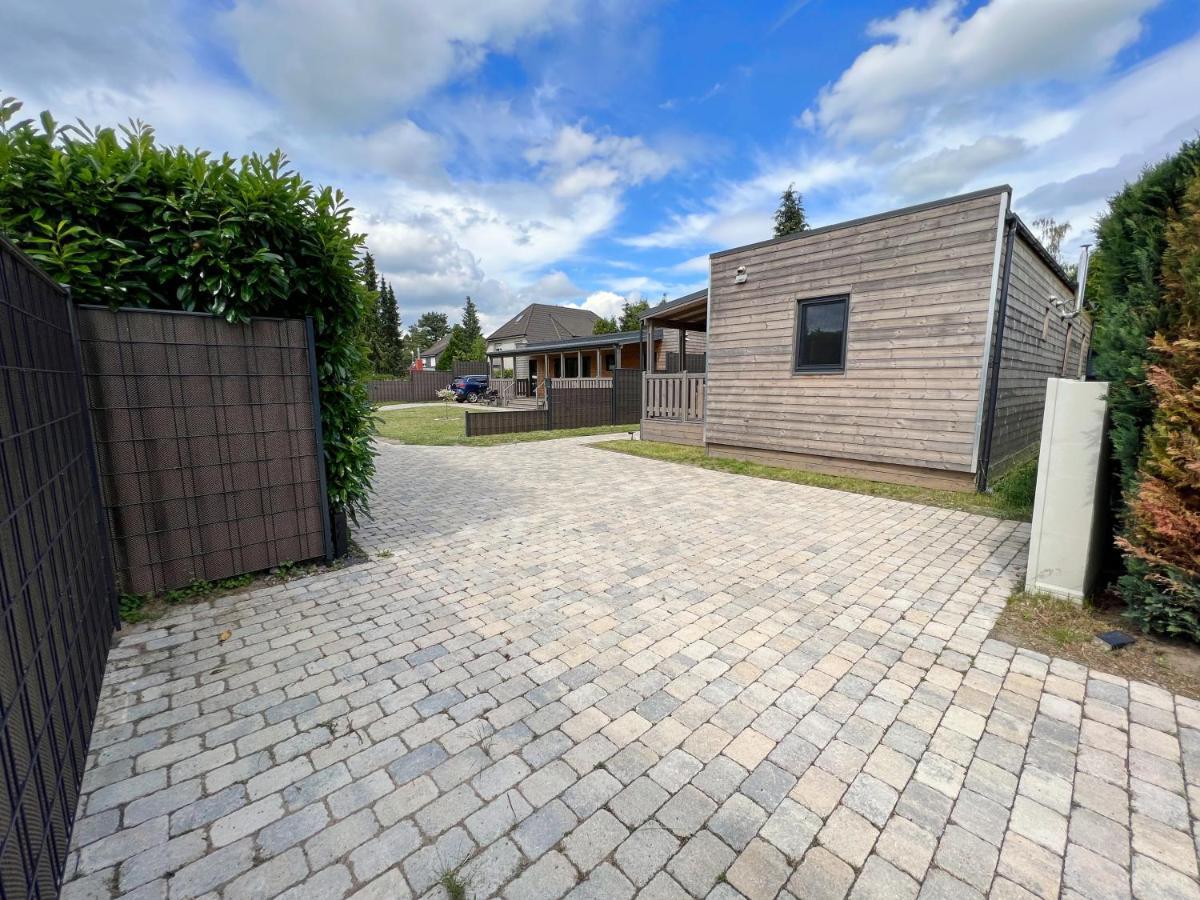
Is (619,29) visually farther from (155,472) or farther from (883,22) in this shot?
(155,472)

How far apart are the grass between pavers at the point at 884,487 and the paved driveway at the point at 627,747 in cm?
236

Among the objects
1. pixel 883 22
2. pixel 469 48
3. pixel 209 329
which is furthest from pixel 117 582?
pixel 883 22

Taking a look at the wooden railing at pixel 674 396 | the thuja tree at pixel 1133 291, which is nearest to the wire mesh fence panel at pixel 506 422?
the wooden railing at pixel 674 396

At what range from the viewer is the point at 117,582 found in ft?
9.99

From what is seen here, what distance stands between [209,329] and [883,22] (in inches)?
372

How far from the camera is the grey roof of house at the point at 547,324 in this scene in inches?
1393

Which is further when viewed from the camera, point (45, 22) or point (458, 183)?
point (458, 183)

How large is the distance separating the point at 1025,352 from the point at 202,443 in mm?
9929

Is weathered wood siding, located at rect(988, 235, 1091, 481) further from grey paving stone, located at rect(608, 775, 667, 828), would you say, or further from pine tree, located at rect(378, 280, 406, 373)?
pine tree, located at rect(378, 280, 406, 373)

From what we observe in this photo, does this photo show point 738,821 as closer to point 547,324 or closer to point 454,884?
point 454,884

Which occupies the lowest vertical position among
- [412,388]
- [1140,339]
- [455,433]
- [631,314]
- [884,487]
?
[884,487]

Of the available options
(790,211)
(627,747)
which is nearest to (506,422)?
(627,747)

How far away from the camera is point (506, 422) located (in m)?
12.8

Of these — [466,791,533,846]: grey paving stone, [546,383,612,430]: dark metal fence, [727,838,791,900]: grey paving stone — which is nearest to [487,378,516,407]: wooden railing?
[546,383,612,430]: dark metal fence
